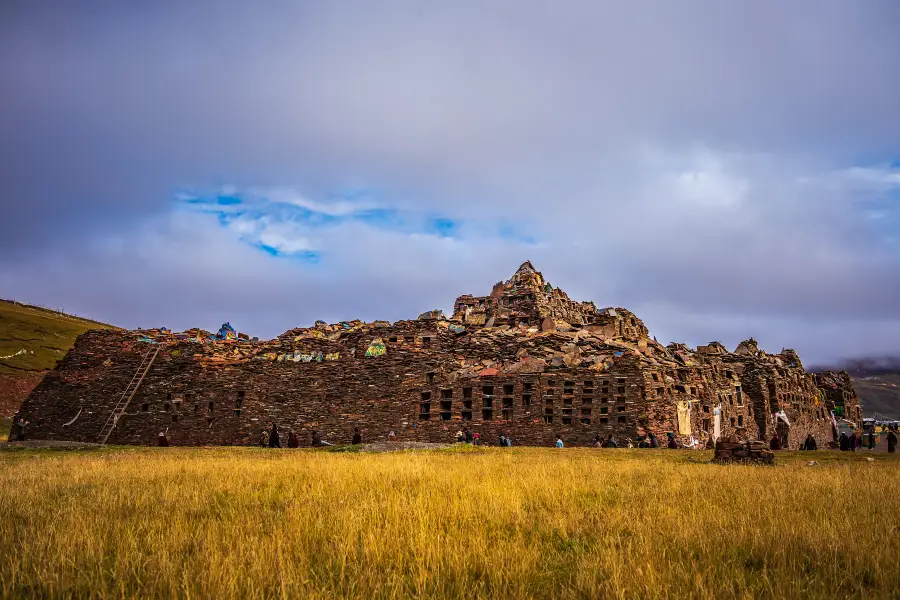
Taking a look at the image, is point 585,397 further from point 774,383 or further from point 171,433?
point 171,433

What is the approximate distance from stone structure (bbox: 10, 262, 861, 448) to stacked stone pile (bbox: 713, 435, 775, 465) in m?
10.9

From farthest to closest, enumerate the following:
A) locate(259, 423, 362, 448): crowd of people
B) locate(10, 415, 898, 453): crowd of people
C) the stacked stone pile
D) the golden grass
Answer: locate(259, 423, 362, 448): crowd of people → locate(10, 415, 898, 453): crowd of people → the stacked stone pile → the golden grass

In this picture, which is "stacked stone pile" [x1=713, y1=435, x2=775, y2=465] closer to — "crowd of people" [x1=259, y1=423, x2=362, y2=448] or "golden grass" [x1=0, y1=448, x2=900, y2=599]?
"golden grass" [x1=0, y1=448, x2=900, y2=599]

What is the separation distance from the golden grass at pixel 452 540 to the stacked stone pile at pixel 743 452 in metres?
7.49

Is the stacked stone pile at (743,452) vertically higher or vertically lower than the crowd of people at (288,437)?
higher

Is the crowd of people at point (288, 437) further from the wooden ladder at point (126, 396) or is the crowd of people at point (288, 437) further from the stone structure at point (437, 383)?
the wooden ladder at point (126, 396)

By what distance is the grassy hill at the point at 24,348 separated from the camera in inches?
2817

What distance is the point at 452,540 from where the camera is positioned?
19.2ft

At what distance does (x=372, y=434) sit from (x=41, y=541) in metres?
31.3

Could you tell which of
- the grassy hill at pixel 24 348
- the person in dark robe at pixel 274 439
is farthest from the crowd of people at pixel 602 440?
the grassy hill at pixel 24 348

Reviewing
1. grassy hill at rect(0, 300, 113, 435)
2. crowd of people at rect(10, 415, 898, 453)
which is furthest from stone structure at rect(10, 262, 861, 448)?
grassy hill at rect(0, 300, 113, 435)

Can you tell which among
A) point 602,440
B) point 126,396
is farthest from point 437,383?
point 126,396

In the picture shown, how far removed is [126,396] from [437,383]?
24.9m

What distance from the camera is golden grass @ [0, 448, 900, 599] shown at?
A: 4531 mm
